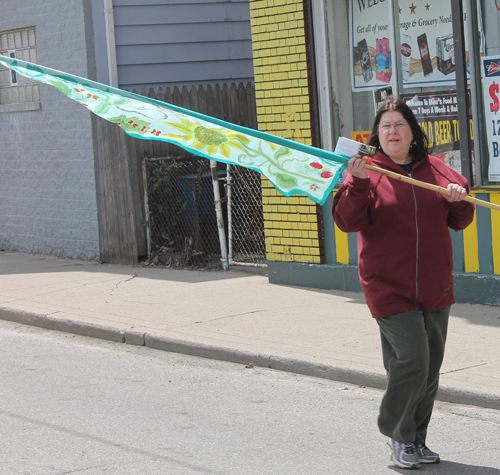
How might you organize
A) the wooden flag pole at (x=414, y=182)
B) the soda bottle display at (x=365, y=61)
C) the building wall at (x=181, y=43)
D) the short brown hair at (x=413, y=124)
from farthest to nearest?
the building wall at (x=181, y=43) → the soda bottle display at (x=365, y=61) → the short brown hair at (x=413, y=124) → the wooden flag pole at (x=414, y=182)

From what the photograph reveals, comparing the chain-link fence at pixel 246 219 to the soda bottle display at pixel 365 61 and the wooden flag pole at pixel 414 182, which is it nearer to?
the soda bottle display at pixel 365 61

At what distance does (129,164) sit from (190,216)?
1.10m

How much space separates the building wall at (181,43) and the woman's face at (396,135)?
7926 mm

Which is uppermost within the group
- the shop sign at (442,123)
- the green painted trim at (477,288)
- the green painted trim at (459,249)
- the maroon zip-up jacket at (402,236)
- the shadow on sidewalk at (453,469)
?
the shop sign at (442,123)

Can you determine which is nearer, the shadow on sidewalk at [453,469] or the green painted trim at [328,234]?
the shadow on sidewalk at [453,469]

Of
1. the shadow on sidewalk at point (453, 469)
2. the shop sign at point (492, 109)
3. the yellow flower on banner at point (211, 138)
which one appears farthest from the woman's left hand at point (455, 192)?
the shop sign at point (492, 109)

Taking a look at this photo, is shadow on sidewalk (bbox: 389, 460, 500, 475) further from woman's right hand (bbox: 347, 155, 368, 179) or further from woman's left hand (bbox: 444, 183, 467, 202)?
woman's right hand (bbox: 347, 155, 368, 179)

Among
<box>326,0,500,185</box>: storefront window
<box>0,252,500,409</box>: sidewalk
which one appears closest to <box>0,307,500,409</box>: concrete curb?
<box>0,252,500,409</box>: sidewalk

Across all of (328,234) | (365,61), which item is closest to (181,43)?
(365,61)

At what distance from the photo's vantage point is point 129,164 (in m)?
11.1

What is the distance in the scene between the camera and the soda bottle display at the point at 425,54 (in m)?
8.08

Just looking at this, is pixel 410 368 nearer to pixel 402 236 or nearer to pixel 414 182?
pixel 402 236

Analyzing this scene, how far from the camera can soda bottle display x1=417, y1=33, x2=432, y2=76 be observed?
26.5 ft

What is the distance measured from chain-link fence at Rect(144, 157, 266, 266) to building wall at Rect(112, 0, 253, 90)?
1.43 meters
